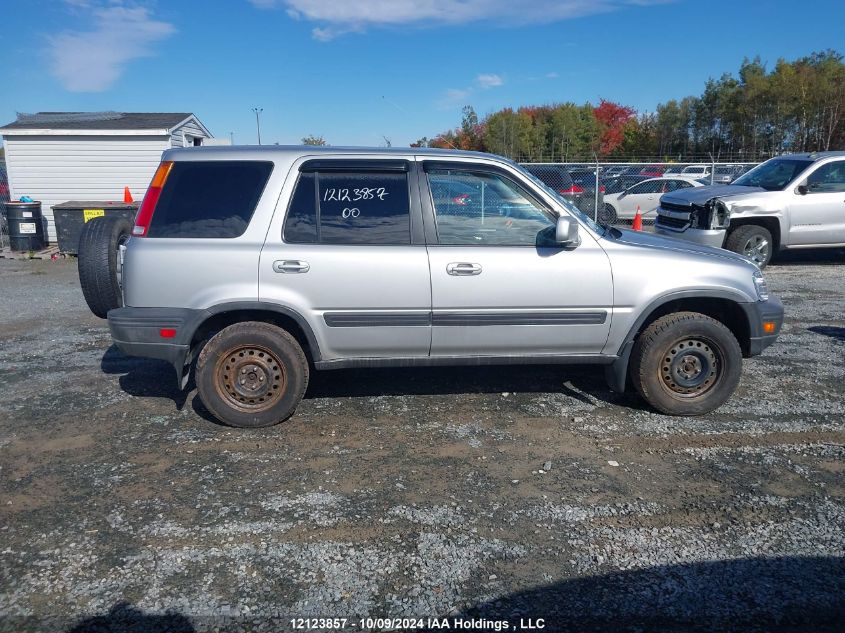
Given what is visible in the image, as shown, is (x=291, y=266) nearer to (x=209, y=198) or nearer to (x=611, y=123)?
(x=209, y=198)

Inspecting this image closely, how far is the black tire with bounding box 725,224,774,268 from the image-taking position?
439 inches

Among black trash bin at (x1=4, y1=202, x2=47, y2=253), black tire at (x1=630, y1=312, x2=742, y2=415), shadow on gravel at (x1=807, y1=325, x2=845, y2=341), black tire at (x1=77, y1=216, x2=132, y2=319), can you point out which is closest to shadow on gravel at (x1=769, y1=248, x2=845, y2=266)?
shadow on gravel at (x1=807, y1=325, x2=845, y2=341)

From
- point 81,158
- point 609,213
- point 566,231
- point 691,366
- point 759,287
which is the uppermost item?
point 81,158

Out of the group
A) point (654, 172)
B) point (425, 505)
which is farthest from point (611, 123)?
point (425, 505)

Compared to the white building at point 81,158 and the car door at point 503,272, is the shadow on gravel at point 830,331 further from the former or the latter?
the white building at point 81,158

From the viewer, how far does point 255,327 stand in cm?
470

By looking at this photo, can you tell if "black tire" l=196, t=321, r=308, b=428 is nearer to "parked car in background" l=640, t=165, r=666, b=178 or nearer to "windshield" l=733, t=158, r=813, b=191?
"windshield" l=733, t=158, r=813, b=191

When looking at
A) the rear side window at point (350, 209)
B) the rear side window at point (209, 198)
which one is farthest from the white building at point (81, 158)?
the rear side window at point (350, 209)

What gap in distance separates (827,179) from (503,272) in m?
9.17

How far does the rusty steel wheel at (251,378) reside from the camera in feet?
15.5

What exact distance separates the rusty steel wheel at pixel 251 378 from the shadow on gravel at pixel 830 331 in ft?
19.1

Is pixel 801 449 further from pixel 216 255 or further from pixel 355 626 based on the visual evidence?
pixel 216 255

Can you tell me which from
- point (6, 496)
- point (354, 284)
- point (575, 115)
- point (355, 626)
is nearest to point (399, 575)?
point (355, 626)

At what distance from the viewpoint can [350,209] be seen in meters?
4.72
